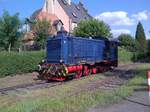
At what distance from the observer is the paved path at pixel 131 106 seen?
10.6 meters

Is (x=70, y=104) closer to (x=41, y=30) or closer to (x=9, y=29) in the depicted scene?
(x=9, y=29)

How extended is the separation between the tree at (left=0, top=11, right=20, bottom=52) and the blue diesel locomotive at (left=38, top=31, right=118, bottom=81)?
2245 centimetres

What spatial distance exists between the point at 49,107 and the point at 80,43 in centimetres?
1491

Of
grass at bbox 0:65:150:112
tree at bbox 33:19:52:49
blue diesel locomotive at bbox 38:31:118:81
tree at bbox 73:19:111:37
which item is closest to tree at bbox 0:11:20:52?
tree at bbox 33:19:52:49

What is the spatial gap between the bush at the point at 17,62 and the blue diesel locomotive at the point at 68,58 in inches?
106

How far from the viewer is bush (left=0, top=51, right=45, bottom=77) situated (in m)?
24.9

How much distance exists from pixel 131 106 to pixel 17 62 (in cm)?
1649

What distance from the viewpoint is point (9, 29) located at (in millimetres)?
48344

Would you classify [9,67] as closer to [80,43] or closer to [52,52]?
[52,52]

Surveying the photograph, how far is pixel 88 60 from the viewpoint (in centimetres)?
2653

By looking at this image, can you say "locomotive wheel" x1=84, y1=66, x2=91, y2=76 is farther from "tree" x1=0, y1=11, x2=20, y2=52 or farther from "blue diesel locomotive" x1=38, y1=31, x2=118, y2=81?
"tree" x1=0, y1=11, x2=20, y2=52

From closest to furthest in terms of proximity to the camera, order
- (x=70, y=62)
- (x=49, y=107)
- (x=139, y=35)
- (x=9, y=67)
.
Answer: (x=49, y=107), (x=70, y=62), (x=9, y=67), (x=139, y=35)

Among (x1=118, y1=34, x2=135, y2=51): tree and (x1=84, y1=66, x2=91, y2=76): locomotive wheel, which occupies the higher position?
(x1=118, y1=34, x2=135, y2=51): tree

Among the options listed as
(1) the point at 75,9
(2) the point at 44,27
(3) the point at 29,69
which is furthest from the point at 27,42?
(3) the point at 29,69
